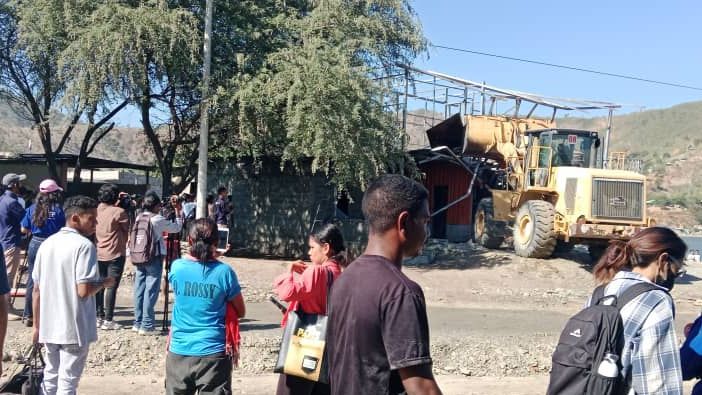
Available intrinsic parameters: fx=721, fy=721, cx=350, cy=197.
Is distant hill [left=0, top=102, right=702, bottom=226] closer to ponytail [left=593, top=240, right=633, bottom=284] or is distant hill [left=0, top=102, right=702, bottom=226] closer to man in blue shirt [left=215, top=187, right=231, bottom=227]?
man in blue shirt [left=215, top=187, right=231, bottom=227]

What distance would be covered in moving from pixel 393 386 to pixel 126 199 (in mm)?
10656

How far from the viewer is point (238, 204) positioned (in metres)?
19.5

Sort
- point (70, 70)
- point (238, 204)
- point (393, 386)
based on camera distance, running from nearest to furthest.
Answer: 1. point (393, 386)
2. point (70, 70)
3. point (238, 204)

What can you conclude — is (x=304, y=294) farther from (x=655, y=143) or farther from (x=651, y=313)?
(x=655, y=143)

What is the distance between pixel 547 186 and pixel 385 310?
16.3 meters

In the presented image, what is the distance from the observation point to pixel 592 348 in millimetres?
3260

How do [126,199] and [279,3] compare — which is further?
[279,3]

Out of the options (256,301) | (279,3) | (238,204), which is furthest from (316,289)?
(238,204)

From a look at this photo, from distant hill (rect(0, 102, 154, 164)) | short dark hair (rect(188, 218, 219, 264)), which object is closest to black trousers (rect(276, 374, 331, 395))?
short dark hair (rect(188, 218, 219, 264))

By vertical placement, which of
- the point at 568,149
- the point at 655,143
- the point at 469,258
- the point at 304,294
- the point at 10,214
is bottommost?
the point at 469,258

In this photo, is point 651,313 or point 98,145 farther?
point 98,145

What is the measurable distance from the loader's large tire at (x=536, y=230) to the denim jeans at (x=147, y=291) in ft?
35.8

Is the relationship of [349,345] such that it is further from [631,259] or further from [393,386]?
[631,259]

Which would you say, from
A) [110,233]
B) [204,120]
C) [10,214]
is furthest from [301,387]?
[204,120]
